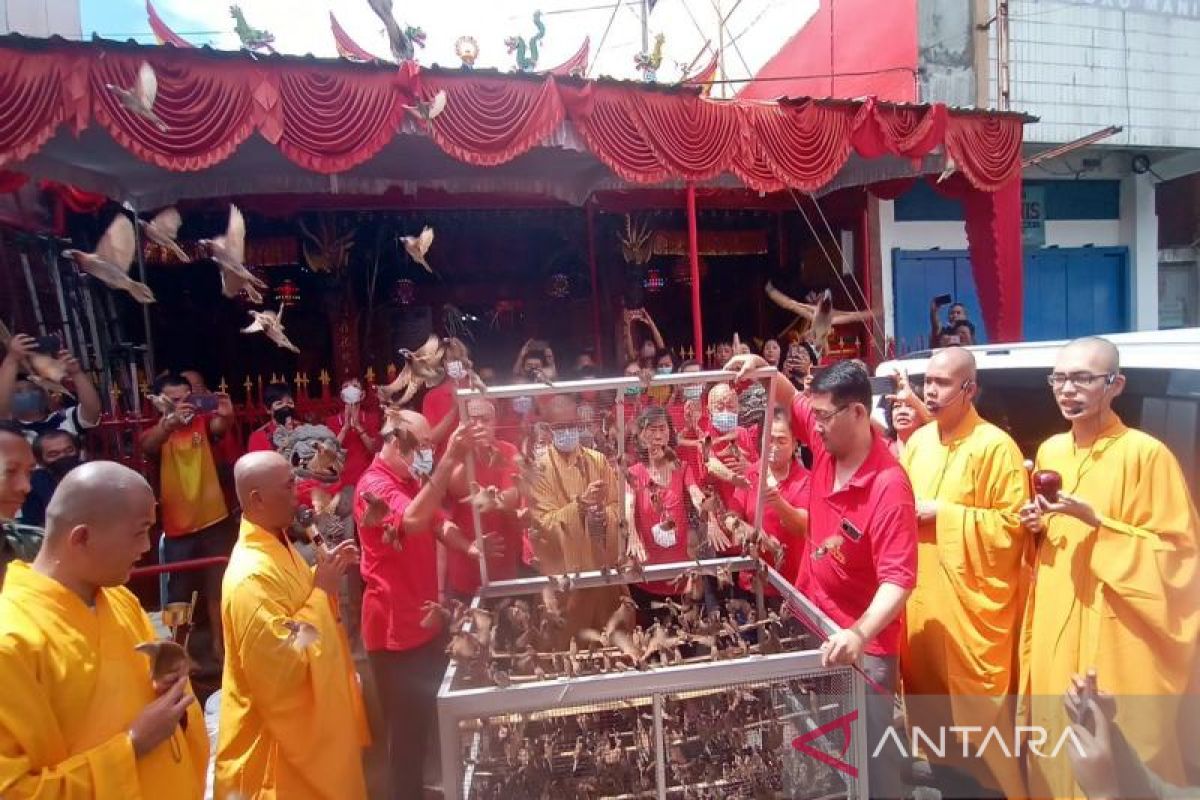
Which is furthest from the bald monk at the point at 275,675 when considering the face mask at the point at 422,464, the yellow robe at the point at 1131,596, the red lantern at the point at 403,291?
the red lantern at the point at 403,291

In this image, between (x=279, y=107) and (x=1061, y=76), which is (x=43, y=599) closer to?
(x=279, y=107)

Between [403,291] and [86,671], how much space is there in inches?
302

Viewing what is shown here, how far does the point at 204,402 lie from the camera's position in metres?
5.10

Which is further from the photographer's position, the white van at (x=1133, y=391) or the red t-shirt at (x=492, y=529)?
the red t-shirt at (x=492, y=529)

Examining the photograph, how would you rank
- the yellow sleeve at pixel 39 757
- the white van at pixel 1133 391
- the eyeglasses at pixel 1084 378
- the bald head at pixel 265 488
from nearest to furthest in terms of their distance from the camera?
1. the yellow sleeve at pixel 39 757
2. the bald head at pixel 265 488
3. the eyeglasses at pixel 1084 378
4. the white van at pixel 1133 391

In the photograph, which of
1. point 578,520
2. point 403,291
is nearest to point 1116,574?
point 578,520

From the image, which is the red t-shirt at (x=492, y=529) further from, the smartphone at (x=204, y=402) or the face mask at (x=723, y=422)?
the smartphone at (x=204, y=402)

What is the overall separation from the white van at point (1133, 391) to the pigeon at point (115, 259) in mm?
3833

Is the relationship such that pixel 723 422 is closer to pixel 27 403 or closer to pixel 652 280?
pixel 27 403

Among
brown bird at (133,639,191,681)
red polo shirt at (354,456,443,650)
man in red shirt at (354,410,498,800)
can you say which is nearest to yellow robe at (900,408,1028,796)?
man in red shirt at (354,410,498,800)

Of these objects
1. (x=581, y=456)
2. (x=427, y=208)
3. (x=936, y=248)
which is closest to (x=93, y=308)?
(x=427, y=208)

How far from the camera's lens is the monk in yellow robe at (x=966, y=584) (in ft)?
9.14

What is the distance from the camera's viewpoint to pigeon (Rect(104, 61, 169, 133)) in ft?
12.7

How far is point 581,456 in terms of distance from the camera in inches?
119
